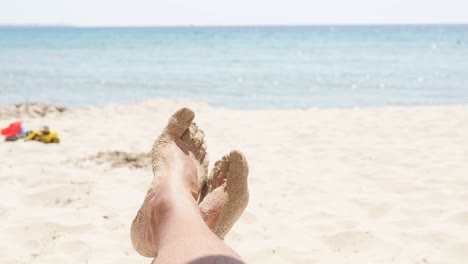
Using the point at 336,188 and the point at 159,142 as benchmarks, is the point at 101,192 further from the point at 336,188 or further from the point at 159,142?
the point at 336,188

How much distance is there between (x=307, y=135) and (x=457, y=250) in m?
2.67

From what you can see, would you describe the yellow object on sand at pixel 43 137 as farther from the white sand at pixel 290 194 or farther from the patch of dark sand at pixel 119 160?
the patch of dark sand at pixel 119 160

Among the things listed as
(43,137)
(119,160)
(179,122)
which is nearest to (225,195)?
(179,122)

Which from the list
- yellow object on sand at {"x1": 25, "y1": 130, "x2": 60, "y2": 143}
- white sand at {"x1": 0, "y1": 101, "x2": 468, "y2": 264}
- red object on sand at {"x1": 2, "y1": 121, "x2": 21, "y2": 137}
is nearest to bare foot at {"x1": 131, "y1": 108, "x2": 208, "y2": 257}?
white sand at {"x1": 0, "y1": 101, "x2": 468, "y2": 264}

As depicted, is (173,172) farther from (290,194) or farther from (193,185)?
(290,194)

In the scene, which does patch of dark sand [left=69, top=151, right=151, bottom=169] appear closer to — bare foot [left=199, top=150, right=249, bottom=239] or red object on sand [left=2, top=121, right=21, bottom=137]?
red object on sand [left=2, top=121, right=21, bottom=137]

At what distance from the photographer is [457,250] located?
7.29 ft

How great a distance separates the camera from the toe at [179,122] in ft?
8.48

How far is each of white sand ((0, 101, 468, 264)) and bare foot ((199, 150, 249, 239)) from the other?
301mm

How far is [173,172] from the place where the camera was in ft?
6.97

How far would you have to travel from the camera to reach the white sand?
227 centimetres

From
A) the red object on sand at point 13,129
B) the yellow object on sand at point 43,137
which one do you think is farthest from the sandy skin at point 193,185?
the red object on sand at point 13,129

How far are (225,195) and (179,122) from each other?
28.1 inches

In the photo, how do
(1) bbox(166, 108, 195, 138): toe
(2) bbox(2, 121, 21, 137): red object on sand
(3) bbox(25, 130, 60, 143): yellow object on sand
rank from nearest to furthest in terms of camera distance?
(1) bbox(166, 108, 195, 138): toe < (3) bbox(25, 130, 60, 143): yellow object on sand < (2) bbox(2, 121, 21, 137): red object on sand
